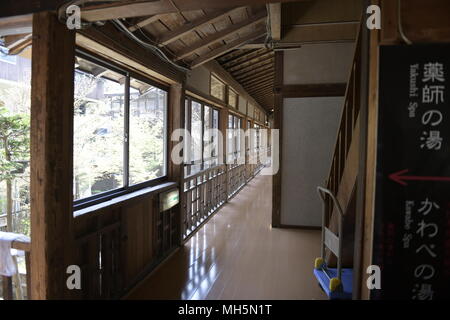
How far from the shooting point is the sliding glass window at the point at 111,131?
236cm

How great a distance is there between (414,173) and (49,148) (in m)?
2.10

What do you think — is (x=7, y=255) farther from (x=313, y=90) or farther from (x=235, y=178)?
(x=235, y=178)

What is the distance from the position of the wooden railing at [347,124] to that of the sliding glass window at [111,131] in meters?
2.00

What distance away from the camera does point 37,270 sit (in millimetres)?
1845

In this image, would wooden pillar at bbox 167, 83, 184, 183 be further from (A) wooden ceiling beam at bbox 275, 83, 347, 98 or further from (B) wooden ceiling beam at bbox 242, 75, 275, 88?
(B) wooden ceiling beam at bbox 242, 75, 275, 88

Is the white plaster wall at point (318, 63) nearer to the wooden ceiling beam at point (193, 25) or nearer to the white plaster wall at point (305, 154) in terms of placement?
the white plaster wall at point (305, 154)

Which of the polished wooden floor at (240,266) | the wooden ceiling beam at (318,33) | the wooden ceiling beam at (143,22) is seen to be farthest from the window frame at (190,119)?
the wooden ceiling beam at (143,22)

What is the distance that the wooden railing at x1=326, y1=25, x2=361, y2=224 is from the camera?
2264 mm

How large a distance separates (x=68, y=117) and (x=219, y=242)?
9.26 feet

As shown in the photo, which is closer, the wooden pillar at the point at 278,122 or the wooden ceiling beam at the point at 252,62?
the wooden pillar at the point at 278,122

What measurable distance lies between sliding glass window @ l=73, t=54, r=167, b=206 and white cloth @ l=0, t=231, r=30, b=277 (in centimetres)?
45

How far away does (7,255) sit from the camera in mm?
1964

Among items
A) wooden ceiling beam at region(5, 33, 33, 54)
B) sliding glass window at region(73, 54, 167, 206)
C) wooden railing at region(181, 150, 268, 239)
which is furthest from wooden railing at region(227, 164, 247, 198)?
wooden ceiling beam at region(5, 33, 33, 54)

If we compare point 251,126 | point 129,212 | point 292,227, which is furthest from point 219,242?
point 251,126
